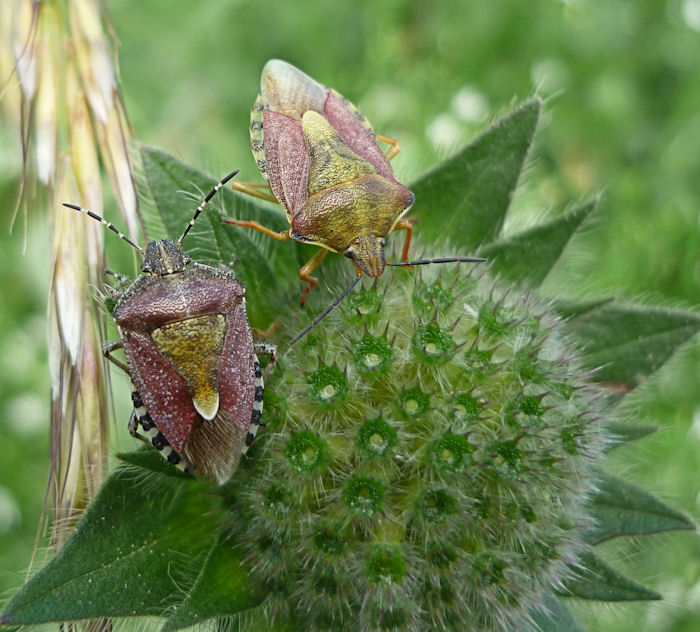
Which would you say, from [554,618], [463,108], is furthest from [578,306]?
[463,108]

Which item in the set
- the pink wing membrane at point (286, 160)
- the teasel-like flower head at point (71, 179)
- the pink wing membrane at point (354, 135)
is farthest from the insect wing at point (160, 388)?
the pink wing membrane at point (354, 135)

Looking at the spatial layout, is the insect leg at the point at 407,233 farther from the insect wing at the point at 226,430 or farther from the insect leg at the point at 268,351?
the insect wing at the point at 226,430

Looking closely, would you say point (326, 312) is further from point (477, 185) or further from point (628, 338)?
point (628, 338)

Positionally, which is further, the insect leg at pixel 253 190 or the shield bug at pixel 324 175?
the insect leg at pixel 253 190

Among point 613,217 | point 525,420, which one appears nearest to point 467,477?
point 525,420

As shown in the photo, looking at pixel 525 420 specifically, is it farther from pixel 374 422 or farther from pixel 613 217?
pixel 613 217

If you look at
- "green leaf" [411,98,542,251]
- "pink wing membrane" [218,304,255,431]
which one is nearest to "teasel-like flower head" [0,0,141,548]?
"pink wing membrane" [218,304,255,431]

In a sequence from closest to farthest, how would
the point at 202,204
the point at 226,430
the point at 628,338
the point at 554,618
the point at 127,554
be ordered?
the point at 226,430 < the point at 127,554 < the point at 202,204 < the point at 554,618 < the point at 628,338
